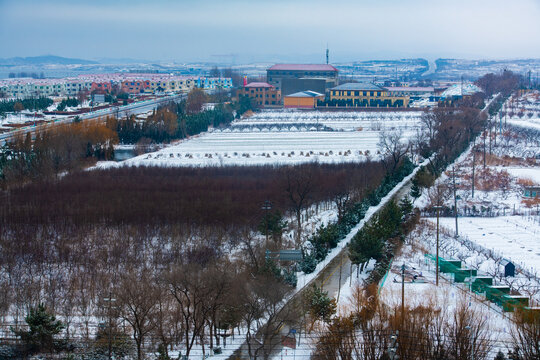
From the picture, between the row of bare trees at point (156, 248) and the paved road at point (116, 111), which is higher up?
the paved road at point (116, 111)

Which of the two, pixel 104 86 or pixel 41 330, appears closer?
pixel 41 330

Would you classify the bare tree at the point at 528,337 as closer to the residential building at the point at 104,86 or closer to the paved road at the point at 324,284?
the paved road at the point at 324,284

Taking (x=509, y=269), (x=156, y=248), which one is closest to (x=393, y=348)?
(x=509, y=269)

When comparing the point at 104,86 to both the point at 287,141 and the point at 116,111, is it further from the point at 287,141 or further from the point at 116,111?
the point at 287,141

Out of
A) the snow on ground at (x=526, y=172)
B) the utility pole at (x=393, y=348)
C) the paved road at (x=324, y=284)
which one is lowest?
the paved road at (x=324, y=284)

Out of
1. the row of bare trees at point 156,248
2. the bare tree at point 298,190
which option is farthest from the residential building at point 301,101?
the bare tree at point 298,190

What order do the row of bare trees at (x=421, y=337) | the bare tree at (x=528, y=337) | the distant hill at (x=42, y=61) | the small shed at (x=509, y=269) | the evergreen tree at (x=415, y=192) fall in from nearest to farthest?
the bare tree at (x=528, y=337)
the row of bare trees at (x=421, y=337)
the small shed at (x=509, y=269)
the evergreen tree at (x=415, y=192)
the distant hill at (x=42, y=61)
